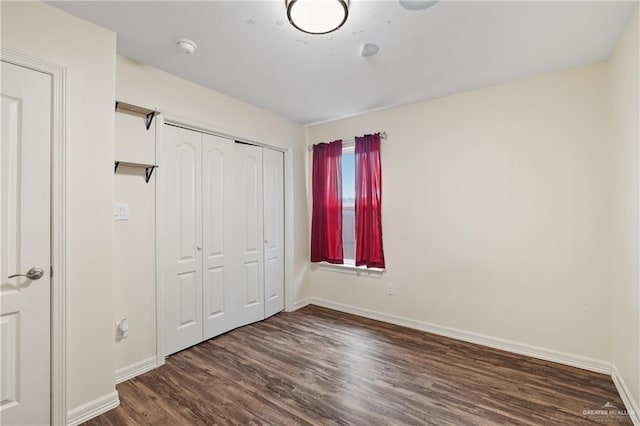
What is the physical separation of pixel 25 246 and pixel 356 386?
234cm

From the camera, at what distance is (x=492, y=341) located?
9.32 feet

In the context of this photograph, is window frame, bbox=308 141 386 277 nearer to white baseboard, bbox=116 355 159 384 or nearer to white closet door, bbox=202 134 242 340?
white closet door, bbox=202 134 242 340

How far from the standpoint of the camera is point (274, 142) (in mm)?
3691

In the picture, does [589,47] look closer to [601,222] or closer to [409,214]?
[601,222]

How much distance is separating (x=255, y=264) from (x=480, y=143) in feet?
9.25

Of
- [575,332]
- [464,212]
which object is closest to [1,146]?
[464,212]

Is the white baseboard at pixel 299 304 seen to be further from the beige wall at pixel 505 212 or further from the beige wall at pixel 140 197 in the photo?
the beige wall at pixel 140 197

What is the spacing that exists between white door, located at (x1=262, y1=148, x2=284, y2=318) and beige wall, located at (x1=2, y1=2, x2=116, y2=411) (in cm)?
185

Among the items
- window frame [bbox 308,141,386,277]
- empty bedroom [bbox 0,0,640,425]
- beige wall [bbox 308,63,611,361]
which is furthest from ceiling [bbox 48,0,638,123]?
→ window frame [bbox 308,141,386,277]

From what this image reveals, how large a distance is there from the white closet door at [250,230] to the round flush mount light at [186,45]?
120cm

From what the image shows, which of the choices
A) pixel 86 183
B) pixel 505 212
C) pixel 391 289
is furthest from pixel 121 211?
pixel 505 212

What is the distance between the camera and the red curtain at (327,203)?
387cm

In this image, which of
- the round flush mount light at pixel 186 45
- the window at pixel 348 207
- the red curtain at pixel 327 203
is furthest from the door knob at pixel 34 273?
the window at pixel 348 207

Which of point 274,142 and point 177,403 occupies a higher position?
point 274,142
